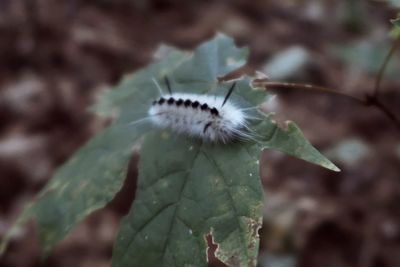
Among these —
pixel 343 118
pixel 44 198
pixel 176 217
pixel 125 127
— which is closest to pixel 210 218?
pixel 176 217

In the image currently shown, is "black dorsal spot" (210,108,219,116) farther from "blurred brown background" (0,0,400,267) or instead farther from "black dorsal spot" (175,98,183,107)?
"blurred brown background" (0,0,400,267)

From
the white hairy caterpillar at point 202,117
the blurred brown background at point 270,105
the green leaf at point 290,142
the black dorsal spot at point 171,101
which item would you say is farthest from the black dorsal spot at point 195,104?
the blurred brown background at point 270,105

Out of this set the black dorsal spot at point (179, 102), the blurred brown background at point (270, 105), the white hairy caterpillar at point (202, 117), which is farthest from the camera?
the blurred brown background at point (270, 105)

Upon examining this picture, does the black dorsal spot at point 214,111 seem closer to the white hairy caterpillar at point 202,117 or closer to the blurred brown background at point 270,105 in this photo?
the white hairy caterpillar at point 202,117

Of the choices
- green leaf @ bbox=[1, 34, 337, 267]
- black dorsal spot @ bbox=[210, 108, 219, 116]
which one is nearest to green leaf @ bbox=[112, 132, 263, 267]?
green leaf @ bbox=[1, 34, 337, 267]

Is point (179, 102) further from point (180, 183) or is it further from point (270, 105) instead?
point (270, 105)
